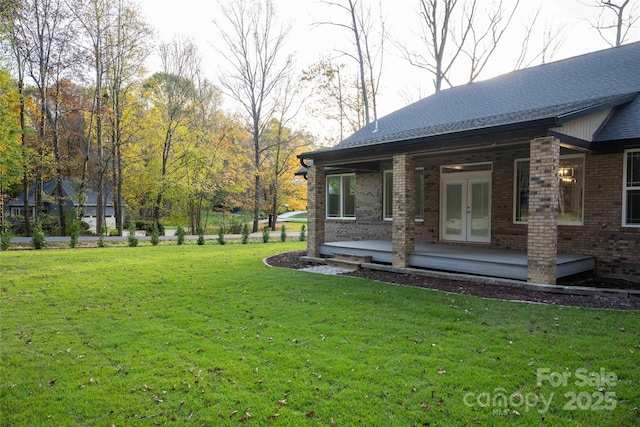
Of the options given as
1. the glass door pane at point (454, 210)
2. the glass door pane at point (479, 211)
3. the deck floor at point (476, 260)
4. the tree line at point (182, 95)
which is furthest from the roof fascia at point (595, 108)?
the tree line at point (182, 95)

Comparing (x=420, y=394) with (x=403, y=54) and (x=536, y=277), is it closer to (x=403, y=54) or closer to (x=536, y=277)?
(x=536, y=277)

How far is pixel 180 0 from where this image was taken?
606 inches

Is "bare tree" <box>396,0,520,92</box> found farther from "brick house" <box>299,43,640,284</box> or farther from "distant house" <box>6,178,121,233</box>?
"distant house" <box>6,178,121,233</box>

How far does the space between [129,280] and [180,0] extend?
11.7 meters

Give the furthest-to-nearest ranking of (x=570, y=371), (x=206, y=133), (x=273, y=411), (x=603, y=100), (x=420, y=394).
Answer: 1. (x=206, y=133)
2. (x=603, y=100)
3. (x=570, y=371)
4. (x=420, y=394)
5. (x=273, y=411)

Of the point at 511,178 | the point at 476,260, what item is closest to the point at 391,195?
the point at 511,178

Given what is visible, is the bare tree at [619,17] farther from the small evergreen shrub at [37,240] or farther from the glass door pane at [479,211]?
the small evergreen shrub at [37,240]

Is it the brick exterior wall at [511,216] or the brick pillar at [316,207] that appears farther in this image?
the brick pillar at [316,207]

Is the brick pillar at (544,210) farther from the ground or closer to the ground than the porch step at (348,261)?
farther from the ground

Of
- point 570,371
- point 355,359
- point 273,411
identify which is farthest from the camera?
point 355,359

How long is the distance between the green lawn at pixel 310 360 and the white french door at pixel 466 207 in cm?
449

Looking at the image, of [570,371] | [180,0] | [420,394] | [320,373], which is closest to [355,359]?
[320,373]

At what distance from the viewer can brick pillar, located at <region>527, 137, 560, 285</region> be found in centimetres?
711

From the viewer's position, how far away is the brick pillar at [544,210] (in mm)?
7109
